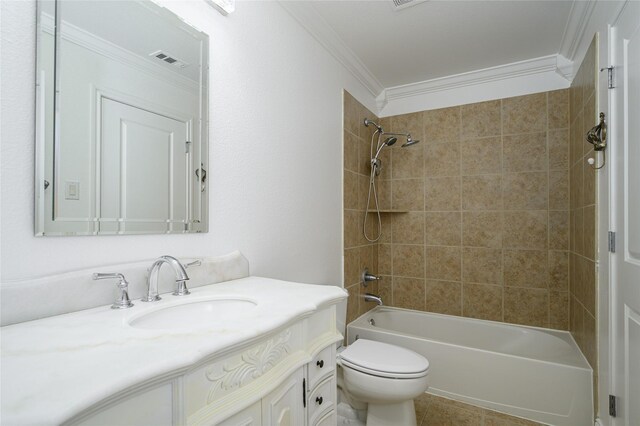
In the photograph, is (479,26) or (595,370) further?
(479,26)

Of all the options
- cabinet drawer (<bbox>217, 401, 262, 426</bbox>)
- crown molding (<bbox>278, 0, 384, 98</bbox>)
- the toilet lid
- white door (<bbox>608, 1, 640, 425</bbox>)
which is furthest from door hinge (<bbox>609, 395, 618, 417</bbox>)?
crown molding (<bbox>278, 0, 384, 98</bbox>)

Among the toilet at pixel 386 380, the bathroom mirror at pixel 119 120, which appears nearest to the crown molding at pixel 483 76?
the bathroom mirror at pixel 119 120

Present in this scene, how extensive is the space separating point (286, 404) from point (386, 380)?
0.86 m

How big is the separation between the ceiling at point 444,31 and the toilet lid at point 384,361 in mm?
1958

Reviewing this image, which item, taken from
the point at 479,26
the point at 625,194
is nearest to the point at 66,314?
the point at 625,194

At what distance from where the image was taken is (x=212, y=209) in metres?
1.26

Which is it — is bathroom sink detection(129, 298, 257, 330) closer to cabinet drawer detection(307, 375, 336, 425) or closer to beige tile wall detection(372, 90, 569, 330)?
cabinet drawer detection(307, 375, 336, 425)

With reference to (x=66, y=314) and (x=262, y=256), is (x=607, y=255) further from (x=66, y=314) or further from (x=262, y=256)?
(x=66, y=314)

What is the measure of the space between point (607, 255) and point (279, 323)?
62.1 inches

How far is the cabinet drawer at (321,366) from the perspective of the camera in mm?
984

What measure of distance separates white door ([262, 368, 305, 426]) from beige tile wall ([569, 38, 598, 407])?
1.61m

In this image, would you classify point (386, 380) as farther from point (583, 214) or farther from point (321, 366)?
point (583, 214)

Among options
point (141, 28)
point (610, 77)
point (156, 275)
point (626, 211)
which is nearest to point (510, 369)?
point (626, 211)

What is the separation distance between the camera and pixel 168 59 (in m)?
1.14
